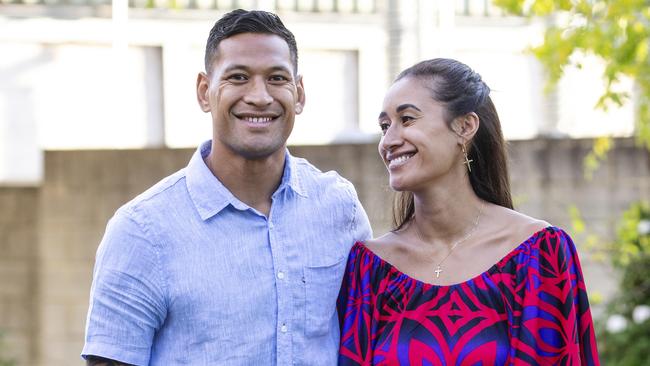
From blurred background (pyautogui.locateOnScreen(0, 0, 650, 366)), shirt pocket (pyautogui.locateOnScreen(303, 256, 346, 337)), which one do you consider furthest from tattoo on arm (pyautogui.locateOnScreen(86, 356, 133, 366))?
blurred background (pyautogui.locateOnScreen(0, 0, 650, 366))

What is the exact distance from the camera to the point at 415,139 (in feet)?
12.8

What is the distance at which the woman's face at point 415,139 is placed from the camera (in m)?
3.92

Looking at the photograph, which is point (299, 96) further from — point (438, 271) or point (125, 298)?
point (125, 298)

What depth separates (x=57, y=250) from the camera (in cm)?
748

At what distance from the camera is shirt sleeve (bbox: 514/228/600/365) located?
3.73 meters

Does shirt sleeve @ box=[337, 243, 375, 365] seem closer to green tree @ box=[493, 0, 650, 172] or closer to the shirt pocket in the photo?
the shirt pocket

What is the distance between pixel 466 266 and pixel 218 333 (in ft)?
2.79

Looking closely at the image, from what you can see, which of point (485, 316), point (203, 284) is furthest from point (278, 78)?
point (485, 316)

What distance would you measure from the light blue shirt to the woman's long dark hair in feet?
1.90

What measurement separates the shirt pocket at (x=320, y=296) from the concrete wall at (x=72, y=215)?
3.40 metres

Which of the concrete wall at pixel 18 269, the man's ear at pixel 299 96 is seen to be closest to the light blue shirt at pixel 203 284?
the man's ear at pixel 299 96

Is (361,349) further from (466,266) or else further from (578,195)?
(578,195)

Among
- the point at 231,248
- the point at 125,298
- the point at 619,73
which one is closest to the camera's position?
the point at 125,298

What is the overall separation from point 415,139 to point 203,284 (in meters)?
0.84
